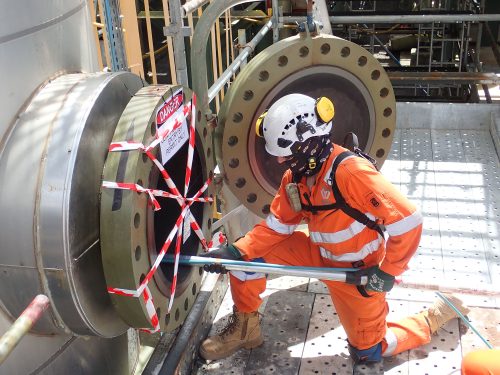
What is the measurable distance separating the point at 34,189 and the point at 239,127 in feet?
4.92

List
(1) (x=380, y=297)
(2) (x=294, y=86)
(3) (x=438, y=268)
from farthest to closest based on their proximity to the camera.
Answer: (3) (x=438, y=268)
(2) (x=294, y=86)
(1) (x=380, y=297)

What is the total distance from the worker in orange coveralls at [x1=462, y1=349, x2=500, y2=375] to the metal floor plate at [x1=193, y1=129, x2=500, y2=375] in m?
0.62

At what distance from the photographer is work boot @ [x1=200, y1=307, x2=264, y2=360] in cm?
320

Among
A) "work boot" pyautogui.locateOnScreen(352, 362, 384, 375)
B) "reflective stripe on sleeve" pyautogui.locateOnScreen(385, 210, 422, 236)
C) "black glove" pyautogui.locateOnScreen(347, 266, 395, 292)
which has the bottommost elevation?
"work boot" pyautogui.locateOnScreen(352, 362, 384, 375)

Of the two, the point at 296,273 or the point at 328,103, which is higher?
the point at 328,103

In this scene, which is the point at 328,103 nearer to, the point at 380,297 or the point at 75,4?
the point at 380,297

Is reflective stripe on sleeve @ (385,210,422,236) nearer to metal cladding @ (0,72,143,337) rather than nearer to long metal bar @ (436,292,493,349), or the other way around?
long metal bar @ (436,292,493,349)

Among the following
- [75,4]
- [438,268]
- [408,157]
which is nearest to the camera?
[75,4]

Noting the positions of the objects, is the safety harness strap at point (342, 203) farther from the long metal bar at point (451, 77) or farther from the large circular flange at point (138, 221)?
the long metal bar at point (451, 77)

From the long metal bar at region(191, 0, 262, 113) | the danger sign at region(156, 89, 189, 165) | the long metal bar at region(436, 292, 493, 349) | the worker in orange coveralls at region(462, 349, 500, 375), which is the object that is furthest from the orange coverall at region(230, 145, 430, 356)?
the danger sign at region(156, 89, 189, 165)

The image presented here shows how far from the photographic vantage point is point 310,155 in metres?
2.85

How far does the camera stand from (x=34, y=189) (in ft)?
6.13

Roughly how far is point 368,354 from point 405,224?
2.54 ft

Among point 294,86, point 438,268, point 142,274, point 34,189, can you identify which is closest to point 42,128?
point 34,189
